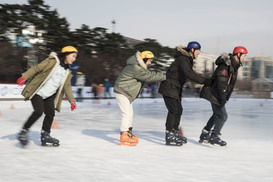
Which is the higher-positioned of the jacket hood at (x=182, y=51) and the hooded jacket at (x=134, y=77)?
the jacket hood at (x=182, y=51)

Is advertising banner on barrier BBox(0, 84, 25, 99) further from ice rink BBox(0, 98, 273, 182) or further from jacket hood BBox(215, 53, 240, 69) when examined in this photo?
jacket hood BBox(215, 53, 240, 69)

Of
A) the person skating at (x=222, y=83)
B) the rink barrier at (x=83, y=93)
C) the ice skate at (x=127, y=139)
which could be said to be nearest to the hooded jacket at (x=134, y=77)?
the ice skate at (x=127, y=139)

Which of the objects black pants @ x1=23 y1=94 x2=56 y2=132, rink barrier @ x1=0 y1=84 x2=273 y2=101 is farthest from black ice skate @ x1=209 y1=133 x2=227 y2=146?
rink barrier @ x1=0 y1=84 x2=273 y2=101

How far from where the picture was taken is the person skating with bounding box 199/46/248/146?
5.39 m

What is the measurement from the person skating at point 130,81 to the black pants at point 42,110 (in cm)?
106

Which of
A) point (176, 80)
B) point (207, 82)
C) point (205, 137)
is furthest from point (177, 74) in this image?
point (205, 137)

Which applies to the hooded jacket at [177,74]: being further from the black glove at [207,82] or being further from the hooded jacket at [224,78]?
the hooded jacket at [224,78]

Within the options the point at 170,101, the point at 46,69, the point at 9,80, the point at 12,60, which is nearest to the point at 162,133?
the point at 170,101

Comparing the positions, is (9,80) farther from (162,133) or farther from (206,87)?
(206,87)

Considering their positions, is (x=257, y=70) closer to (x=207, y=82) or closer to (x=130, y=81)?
(x=207, y=82)

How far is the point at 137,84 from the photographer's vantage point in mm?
5672

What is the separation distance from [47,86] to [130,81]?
50.1 inches

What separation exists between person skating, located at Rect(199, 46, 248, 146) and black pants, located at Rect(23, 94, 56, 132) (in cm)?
234

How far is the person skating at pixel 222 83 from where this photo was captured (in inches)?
212
